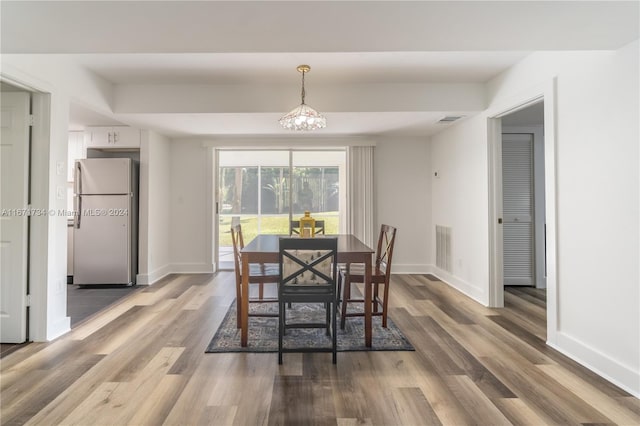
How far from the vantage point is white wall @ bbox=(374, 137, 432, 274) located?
511 centimetres

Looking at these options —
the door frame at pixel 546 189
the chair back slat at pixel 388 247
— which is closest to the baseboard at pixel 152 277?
the chair back slat at pixel 388 247

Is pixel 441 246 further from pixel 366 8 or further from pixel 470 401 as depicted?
pixel 366 8

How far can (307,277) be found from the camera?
242 centimetres

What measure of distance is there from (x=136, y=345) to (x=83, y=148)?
3365 mm

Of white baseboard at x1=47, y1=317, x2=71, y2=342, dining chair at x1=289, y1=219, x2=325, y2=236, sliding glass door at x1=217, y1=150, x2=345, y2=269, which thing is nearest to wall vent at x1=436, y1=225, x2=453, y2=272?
sliding glass door at x1=217, y1=150, x2=345, y2=269

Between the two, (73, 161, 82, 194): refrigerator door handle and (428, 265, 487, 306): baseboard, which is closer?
(428, 265, 487, 306): baseboard

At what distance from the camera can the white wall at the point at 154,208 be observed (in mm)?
4383

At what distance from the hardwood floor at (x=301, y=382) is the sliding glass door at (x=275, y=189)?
290 cm

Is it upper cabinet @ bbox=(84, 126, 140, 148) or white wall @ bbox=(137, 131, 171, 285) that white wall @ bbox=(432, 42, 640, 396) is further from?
upper cabinet @ bbox=(84, 126, 140, 148)

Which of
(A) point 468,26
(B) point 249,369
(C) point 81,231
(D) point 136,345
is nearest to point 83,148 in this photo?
(C) point 81,231

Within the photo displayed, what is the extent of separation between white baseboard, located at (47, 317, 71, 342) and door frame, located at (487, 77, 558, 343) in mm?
4153

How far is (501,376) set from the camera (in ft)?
6.79

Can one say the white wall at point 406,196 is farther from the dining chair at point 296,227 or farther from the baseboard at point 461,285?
the dining chair at point 296,227

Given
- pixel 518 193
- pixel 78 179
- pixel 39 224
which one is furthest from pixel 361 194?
pixel 78 179
